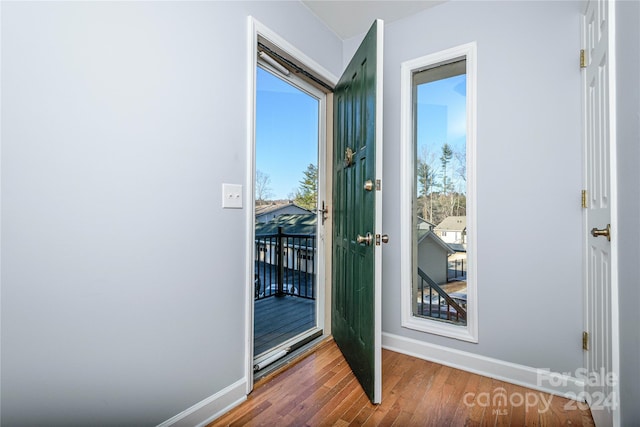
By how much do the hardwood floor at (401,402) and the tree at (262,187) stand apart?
117 centimetres

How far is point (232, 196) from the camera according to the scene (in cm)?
160

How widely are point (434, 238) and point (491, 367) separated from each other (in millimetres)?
898

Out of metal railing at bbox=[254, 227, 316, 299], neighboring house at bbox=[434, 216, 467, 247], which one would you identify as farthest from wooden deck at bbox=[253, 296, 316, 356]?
neighboring house at bbox=[434, 216, 467, 247]

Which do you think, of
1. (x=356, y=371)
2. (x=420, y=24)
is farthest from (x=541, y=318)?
(x=420, y=24)

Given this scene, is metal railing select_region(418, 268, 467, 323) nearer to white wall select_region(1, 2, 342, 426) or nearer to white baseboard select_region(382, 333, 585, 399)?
white baseboard select_region(382, 333, 585, 399)

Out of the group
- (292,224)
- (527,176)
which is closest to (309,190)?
(292,224)

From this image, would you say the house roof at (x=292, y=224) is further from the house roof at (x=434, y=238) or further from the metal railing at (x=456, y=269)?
the metal railing at (x=456, y=269)

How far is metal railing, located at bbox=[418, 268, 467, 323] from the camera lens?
217 cm

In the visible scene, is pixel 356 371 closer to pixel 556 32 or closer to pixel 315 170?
pixel 315 170

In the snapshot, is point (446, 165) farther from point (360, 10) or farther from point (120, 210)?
point (120, 210)

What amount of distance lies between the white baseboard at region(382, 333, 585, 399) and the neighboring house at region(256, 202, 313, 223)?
3.98ft

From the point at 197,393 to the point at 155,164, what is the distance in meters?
1.10

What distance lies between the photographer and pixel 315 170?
101 inches

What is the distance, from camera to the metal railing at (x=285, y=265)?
2758 millimetres
